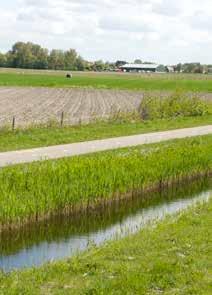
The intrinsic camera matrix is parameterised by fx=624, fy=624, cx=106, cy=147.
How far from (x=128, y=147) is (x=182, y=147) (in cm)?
206

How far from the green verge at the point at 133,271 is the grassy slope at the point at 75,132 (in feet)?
34.9

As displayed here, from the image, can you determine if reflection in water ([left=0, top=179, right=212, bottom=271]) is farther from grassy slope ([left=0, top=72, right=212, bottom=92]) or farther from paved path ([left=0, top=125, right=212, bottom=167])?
grassy slope ([left=0, top=72, right=212, bottom=92])

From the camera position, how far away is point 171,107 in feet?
133

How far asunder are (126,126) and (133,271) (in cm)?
2164

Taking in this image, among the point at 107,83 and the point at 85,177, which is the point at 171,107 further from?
the point at 107,83

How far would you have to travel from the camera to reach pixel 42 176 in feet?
51.7

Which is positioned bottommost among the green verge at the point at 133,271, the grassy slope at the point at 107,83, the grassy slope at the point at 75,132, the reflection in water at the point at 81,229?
the grassy slope at the point at 107,83

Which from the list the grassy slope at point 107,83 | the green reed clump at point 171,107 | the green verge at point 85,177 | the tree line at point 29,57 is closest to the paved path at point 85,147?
the green verge at point 85,177

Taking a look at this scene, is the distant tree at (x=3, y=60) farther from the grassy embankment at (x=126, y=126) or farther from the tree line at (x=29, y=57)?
the grassy embankment at (x=126, y=126)

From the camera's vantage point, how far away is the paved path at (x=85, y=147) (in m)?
19.4

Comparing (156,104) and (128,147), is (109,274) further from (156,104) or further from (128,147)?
(156,104)

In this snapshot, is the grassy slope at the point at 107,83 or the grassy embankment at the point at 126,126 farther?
the grassy slope at the point at 107,83

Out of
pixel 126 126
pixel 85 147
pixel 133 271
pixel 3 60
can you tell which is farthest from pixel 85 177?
pixel 3 60

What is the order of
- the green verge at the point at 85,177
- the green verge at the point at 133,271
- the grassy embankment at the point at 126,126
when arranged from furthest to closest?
the grassy embankment at the point at 126,126 < the green verge at the point at 85,177 < the green verge at the point at 133,271
